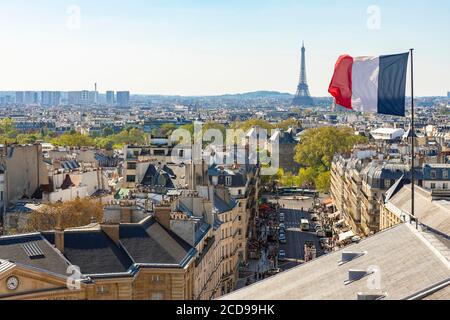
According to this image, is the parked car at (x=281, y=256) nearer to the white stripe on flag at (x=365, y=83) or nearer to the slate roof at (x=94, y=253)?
the slate roof at (x=94, y=253)

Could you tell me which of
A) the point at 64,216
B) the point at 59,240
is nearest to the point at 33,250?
the point at 59,240

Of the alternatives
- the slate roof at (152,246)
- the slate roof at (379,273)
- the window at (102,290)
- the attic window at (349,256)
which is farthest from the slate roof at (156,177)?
the attic window at (349,256)

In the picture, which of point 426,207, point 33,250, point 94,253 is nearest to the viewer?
point 33,250

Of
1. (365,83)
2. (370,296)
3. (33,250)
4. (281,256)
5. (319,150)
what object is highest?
(365,83)

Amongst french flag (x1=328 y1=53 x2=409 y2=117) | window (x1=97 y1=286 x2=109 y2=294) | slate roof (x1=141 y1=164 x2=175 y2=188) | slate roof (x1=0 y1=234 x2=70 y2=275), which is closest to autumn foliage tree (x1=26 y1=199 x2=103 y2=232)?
slate roof (x1=141 y1=164 x2=175 y2=188)

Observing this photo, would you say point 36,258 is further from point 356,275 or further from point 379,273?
point 379,273

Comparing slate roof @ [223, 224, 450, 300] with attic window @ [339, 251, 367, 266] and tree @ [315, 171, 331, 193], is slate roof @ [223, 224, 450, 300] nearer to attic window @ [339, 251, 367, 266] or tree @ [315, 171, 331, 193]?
attic window @ [339, 251, 367, 266]

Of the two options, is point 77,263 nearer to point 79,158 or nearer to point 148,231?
point 148,231
